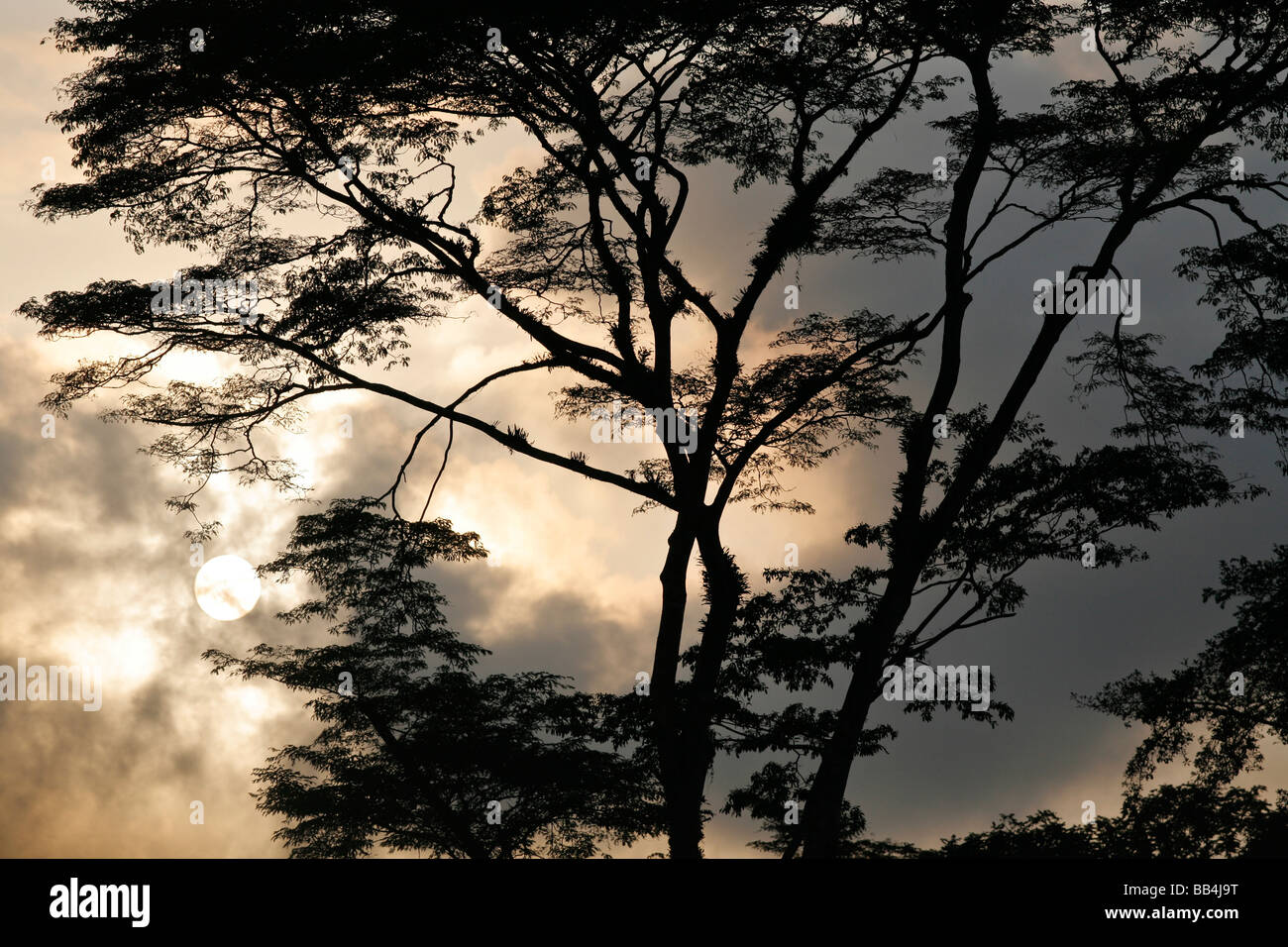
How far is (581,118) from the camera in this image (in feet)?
33.9

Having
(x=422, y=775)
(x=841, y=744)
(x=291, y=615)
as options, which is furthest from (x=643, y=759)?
(x=291, y=615)

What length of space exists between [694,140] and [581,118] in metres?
1.68
